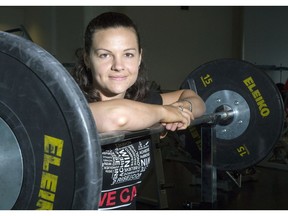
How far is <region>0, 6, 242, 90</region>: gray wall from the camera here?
598 cm

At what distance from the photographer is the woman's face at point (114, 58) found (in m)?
1.12

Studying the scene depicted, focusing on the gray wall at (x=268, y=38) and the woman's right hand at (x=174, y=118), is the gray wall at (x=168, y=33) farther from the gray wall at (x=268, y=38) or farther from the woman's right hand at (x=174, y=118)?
the woman's right hand at (x=174, y=118)

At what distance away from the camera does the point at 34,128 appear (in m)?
0.77

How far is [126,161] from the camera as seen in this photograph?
1.21 meters

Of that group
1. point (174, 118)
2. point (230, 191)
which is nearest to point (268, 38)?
point (230, 191)

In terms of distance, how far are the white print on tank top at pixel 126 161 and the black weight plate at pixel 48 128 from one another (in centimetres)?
38

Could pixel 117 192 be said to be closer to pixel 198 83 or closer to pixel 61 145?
pixel 61 145

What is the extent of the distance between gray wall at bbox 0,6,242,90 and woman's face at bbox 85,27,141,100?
485 cm

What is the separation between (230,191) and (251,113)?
1.59 m

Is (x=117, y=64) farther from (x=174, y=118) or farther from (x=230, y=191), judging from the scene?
(x=230, y=191)

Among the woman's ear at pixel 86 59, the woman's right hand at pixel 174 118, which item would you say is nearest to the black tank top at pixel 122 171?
the woman's right hand at pixel 174 118

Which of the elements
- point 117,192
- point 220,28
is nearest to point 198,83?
point 117,192

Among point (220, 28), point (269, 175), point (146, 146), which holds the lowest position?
point (269, 175)
